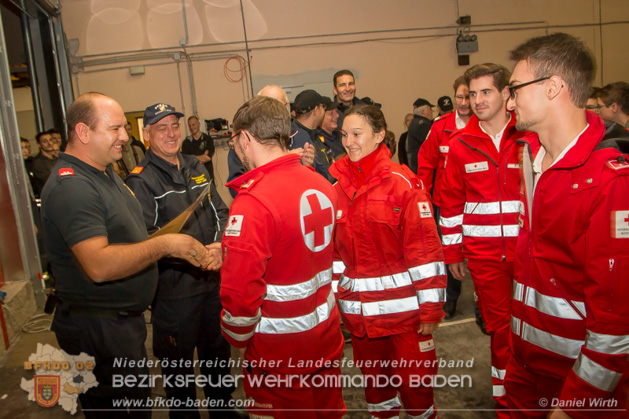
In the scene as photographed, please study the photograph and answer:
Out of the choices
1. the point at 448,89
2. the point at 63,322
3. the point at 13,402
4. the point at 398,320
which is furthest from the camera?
the point at 448,89

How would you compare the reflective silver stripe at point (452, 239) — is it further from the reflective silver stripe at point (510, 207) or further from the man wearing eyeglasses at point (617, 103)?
the man wearing eyeglasses at point (617, 103)

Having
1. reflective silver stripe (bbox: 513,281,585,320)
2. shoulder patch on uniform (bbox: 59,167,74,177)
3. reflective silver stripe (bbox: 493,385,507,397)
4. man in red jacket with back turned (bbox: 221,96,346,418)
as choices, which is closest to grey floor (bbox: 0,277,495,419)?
reflective silver stripe (bbox: 493,385,507,397)

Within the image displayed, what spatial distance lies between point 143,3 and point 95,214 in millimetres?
8863

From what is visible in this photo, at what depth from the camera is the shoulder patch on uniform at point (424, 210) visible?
237 cm

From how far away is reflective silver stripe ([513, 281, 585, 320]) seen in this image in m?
1.60

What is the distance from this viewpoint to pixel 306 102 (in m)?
3.64

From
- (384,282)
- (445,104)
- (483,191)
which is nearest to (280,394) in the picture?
(384,282)

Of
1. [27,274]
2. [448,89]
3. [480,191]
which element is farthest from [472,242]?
[448,89]

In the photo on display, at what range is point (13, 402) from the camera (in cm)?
351

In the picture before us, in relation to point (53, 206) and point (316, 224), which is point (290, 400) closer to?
point (316, 224)

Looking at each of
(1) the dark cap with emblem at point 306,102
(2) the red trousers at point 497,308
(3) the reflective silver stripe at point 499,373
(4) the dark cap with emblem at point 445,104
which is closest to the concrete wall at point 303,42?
(4) the dark cap with emblem at point 445,104

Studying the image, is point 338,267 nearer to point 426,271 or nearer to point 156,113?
point 426,271

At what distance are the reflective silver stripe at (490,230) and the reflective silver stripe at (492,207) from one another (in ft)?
0.33

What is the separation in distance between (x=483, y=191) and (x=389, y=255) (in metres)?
0.94
